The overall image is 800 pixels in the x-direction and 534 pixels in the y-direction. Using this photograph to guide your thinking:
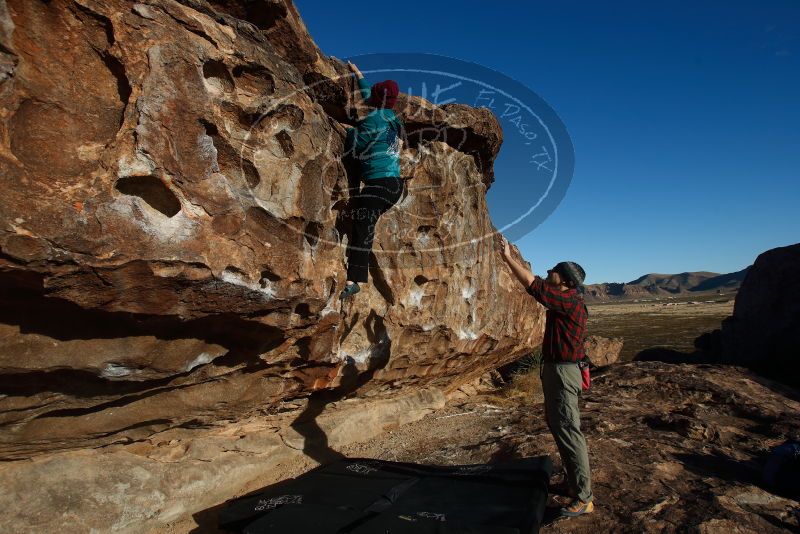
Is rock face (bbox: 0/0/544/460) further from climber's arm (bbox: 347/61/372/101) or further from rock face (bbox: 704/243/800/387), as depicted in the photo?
rock face (bbox: 704/243/800/387)

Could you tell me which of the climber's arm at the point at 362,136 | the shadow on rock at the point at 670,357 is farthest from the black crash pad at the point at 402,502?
the shadow on rock at the point at 670,357

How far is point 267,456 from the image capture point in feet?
18.0

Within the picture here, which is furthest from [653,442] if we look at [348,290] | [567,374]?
[348,290]

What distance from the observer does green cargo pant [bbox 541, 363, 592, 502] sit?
158 inches

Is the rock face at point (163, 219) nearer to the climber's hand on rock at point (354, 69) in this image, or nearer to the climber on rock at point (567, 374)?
the climber's hand on rock at point (354, 69)

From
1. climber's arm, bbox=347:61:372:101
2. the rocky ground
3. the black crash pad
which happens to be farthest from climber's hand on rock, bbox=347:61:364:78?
the rocky ground

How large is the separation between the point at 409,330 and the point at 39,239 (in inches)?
183

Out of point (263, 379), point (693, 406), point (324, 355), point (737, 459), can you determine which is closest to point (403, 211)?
point (324, 355)

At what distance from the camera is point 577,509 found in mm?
3990

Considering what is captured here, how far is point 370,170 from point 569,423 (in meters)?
3.27

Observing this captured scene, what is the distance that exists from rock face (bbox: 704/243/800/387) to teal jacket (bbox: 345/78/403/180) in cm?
1344

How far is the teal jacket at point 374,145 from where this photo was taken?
17.0 feet

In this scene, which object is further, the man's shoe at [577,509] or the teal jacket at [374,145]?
the teal jacket at [374,145]

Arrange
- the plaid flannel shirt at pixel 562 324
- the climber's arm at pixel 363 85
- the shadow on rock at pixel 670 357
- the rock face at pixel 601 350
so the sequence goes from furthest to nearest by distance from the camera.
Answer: the shadow on rock at pixel 670 357
the rock face at pixel 601 350
the climber's arm at pixel 363 85
the plaid flannel shirt at pixel 562 324
